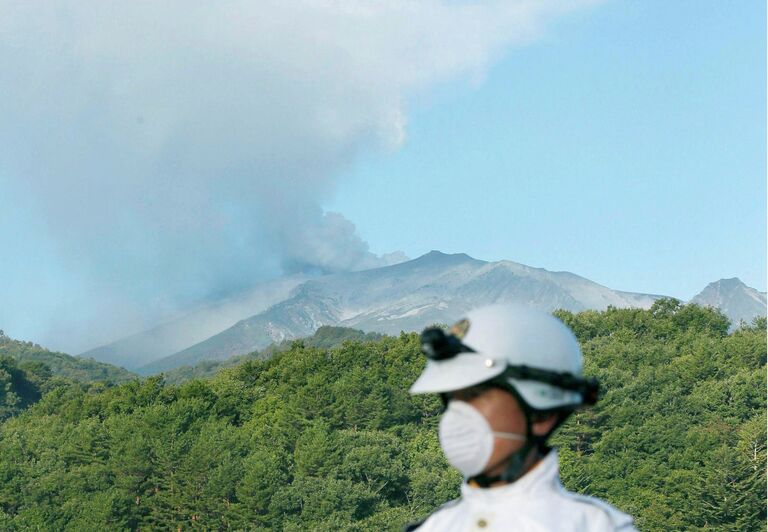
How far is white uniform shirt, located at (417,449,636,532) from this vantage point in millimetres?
3955

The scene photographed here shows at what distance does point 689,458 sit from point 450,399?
87.1 m

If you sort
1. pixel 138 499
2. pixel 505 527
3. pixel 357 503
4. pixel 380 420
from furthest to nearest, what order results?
pixel 380 420 < pixel 138 499 < pixel 357 503 < pixel 505 527

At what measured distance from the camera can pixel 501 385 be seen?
4.01 metres

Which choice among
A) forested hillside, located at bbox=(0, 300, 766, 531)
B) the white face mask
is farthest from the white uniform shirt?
forested hillside, located at bbox=(0, 300, 766, 531)

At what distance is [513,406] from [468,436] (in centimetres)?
19

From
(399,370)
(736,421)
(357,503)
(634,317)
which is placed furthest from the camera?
(634,317)

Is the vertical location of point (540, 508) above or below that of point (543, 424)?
below

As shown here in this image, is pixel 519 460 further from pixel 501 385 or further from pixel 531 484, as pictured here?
pixel 501 385

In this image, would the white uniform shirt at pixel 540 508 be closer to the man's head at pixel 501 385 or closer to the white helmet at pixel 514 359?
the man's head at pixel 501 385

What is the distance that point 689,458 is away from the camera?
87.5 meters

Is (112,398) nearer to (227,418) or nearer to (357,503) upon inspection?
(227,418)

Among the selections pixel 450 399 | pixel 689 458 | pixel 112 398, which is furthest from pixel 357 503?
pixel 450 399

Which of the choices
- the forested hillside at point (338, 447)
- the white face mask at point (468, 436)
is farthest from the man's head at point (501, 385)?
the forested hillside at point (338, 447)

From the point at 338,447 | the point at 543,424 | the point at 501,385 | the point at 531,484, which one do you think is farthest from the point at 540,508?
the point at 338,447
